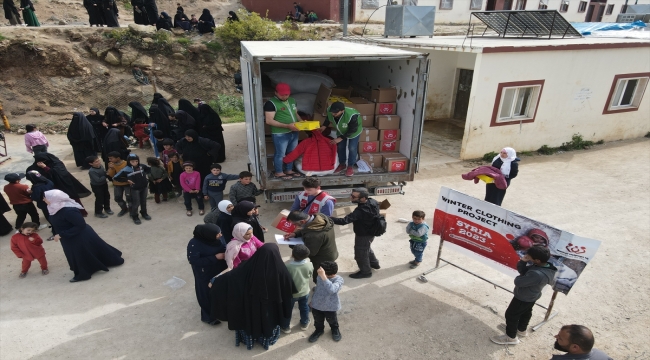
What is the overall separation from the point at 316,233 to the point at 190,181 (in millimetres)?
3245

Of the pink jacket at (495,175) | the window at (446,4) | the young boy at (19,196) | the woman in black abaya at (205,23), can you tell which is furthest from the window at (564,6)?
the young boy at (19,196)

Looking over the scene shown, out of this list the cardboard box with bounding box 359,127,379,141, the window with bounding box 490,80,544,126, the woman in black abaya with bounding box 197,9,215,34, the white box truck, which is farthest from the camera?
the woman in black abaya with bounding box 197,9,215,34

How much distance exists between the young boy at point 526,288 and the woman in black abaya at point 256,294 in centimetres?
222

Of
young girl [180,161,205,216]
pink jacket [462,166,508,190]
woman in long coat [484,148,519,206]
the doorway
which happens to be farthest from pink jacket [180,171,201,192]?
the doorway

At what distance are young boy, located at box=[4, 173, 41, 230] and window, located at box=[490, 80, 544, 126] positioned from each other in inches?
385

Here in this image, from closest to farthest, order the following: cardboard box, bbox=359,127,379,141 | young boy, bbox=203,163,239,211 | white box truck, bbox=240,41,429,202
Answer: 1. white box truck, bbox=240,41,429,202
2. young boy, bbox=203,163,239,211
3. cardboard box, bbox=359,127,379,141

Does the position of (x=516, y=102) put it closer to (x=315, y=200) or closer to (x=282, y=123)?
(x=282, y=123)

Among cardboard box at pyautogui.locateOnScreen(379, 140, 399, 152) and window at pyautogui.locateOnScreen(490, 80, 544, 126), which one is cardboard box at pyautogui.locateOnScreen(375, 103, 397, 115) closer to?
cardboard box at pyautogui.locateOnScreen(379, 140, 399, 152)

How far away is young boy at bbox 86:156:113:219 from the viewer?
20.5 feet

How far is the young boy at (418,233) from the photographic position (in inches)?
192

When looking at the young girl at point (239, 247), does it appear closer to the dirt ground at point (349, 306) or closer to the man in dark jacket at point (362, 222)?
the dirt ground at point (349, 306)

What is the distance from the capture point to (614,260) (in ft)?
18.1

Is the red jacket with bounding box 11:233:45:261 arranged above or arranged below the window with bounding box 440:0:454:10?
below

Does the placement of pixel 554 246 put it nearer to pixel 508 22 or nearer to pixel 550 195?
pixel 550 195
